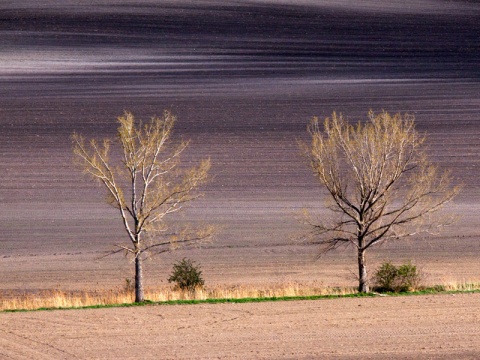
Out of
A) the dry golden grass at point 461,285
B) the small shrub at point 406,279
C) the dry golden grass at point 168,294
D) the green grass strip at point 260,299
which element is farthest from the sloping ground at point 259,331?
the small shrub at point 406,279

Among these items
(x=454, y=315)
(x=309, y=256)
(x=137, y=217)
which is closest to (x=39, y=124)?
(x=309, y=256)

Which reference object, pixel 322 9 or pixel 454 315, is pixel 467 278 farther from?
pixel 322 9

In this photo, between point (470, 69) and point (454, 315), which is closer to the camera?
point (454, 315)

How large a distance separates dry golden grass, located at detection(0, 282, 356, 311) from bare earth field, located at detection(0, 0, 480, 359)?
860 millimetres

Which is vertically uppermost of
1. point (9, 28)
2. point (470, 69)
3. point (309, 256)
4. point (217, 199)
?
point (9, 28)

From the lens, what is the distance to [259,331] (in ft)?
51.8

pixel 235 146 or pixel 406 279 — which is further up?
pixel 235 146

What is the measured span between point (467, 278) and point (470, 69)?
28.0m

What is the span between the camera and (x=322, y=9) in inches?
2425

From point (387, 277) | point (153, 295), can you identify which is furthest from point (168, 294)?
point (387, 277)

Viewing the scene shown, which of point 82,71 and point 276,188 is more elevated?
point 82,71

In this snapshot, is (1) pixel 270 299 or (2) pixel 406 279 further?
(2) pixel 406 279

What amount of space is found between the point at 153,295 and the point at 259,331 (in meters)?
4.29

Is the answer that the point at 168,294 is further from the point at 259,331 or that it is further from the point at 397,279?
the point at 397,279
